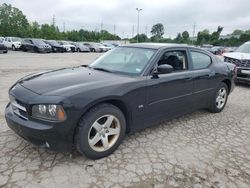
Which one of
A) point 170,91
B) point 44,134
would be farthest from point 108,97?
point 170,91

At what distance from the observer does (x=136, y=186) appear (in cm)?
274

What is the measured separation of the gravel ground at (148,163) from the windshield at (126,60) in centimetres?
112

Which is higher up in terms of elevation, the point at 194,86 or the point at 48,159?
the point at 194,86

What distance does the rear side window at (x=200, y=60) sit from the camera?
4.66m

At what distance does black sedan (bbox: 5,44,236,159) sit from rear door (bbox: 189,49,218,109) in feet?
0.05

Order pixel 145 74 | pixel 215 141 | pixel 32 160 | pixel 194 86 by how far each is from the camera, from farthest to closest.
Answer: pixel 194 86 < pixel 215 141 < pixel 145 74 < pixel 32 160

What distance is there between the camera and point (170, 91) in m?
4.01

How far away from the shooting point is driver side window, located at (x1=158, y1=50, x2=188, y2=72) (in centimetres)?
407

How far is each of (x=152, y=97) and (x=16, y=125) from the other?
193 cm

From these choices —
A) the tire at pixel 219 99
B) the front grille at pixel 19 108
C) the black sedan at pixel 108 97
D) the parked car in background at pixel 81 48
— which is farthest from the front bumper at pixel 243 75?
the parked car in background at pixel 81 48

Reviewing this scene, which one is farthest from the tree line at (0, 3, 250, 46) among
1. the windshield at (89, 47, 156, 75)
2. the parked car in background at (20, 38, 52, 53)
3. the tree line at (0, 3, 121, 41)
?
the windshield at (89, 47, 156, 75)

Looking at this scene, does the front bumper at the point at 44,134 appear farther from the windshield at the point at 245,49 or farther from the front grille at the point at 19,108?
the windshield at the point at 245,49

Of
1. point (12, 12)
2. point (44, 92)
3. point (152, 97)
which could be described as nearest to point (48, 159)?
point (44, 92)

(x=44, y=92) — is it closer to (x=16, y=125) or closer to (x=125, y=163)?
(x=16, y=125)
